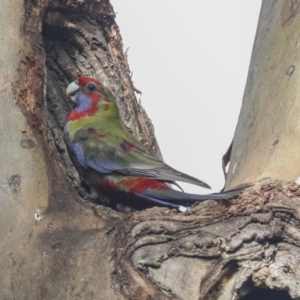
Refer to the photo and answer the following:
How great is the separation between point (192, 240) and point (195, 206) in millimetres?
189

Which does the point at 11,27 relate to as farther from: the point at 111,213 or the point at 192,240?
the point at 192,240

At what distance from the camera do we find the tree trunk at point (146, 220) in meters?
2.78

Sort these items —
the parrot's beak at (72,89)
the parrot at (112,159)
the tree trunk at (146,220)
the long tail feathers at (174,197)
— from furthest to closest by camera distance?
the parrot's beak at (72,89), the parrot at (112,159), the long tail feathers at (174,197), the tree trunk at (146,220)

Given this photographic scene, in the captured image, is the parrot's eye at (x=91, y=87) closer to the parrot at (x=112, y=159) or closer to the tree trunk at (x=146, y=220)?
the parrot at (x=112, y=159)

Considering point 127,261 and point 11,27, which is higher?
point 11,27

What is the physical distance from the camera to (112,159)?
392cm

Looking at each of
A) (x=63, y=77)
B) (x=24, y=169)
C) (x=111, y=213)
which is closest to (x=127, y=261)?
(x=111, y=213)

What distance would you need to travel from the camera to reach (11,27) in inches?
135

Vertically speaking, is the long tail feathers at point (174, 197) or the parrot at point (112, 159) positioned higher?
the parrot at point (112, 159)

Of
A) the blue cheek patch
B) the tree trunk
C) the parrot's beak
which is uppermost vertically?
the parrot's beak

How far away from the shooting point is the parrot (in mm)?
3676

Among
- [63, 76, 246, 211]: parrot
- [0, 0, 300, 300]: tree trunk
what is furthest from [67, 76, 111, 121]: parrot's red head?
[0, 0, 300, 300]: tree trunk

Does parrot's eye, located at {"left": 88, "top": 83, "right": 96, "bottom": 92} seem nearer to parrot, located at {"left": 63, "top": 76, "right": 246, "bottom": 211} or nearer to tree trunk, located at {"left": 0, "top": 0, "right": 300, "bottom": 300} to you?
parrot, located at {"left": 63, "top": 76, "right": 246, "bottom": 211}

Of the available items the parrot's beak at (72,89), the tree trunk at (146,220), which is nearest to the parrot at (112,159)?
the parrot's beak at (72,89)
